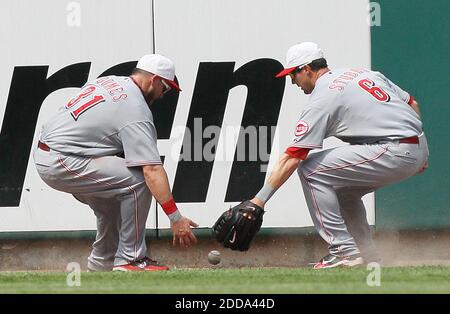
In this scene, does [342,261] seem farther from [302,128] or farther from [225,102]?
[225,102]

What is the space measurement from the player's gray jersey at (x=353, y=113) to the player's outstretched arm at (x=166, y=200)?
862 millimetres

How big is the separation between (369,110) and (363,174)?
422 mm

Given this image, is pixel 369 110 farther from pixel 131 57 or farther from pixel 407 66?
pixel 131 57

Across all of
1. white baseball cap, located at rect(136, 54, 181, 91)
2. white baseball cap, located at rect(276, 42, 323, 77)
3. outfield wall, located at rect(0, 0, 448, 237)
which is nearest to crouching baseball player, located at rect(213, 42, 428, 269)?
white baseball cap, located at rect(276, 42, 323, 77)

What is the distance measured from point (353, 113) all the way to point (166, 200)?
1314 millimetres

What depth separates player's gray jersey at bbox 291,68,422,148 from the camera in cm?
781

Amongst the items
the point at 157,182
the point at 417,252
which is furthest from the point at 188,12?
the point at 417,252

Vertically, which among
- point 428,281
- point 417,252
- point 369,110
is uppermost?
point 369,110

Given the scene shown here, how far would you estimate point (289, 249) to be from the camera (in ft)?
31.0

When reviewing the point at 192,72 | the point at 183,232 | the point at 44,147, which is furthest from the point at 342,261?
the point at 192,72

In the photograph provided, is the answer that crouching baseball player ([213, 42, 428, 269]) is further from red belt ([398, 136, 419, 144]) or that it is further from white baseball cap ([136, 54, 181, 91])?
white baseball cap ([136, 54, 181, 91])

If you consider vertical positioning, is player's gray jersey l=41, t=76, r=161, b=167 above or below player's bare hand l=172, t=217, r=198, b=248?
above

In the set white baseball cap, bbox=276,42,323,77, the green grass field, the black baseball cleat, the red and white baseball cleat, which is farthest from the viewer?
white baseball cap, bbox=276,42,323,77

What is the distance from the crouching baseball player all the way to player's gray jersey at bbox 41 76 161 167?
74 cm
